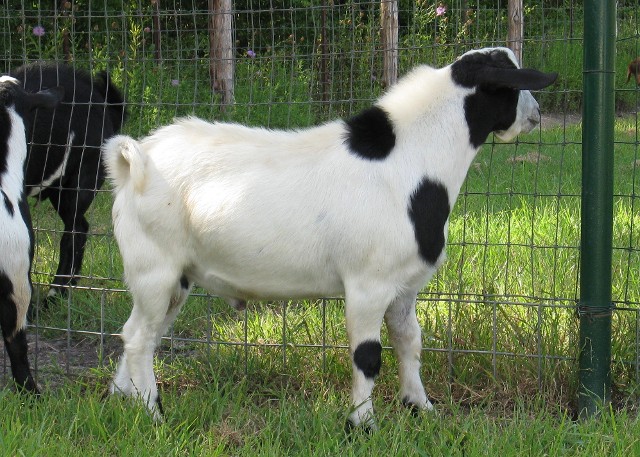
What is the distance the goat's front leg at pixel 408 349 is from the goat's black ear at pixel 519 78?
979 mm

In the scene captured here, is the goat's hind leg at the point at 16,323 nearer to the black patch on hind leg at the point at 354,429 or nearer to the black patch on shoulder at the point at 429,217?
the black patch on hind leg at the point at 354,429

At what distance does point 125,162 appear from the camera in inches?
150

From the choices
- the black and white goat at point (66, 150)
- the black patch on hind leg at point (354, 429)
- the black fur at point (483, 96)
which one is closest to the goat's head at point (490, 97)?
the black fur at point (483, 96)

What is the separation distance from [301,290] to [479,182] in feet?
14.3

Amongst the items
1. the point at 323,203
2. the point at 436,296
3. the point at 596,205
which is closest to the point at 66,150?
the point at 436,296

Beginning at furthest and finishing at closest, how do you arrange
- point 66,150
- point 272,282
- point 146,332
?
point 66,150 → point 146,332 → point 272,282

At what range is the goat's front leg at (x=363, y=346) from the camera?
354 cm

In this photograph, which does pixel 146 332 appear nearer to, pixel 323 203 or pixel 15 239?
pixel 15 239

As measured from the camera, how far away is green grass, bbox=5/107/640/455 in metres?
3.42

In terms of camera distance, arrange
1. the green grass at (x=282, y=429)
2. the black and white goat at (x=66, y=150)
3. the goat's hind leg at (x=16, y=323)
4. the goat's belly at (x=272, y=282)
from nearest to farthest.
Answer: the green grass at (x=282, y=429) → the goat's belly at (x=272, y=282) → the goat's hind leg at (x=16, y=323) → the black and white goat at (x=66, y=150)

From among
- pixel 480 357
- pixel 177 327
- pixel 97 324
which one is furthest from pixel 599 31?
pixel 97 324

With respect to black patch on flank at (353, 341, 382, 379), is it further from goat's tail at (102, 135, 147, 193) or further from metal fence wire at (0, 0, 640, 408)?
goat's tail at (102, 135, 147, 193)

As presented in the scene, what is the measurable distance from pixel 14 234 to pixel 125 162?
23.1 inches

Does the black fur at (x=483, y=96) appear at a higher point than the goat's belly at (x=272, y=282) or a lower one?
higher
